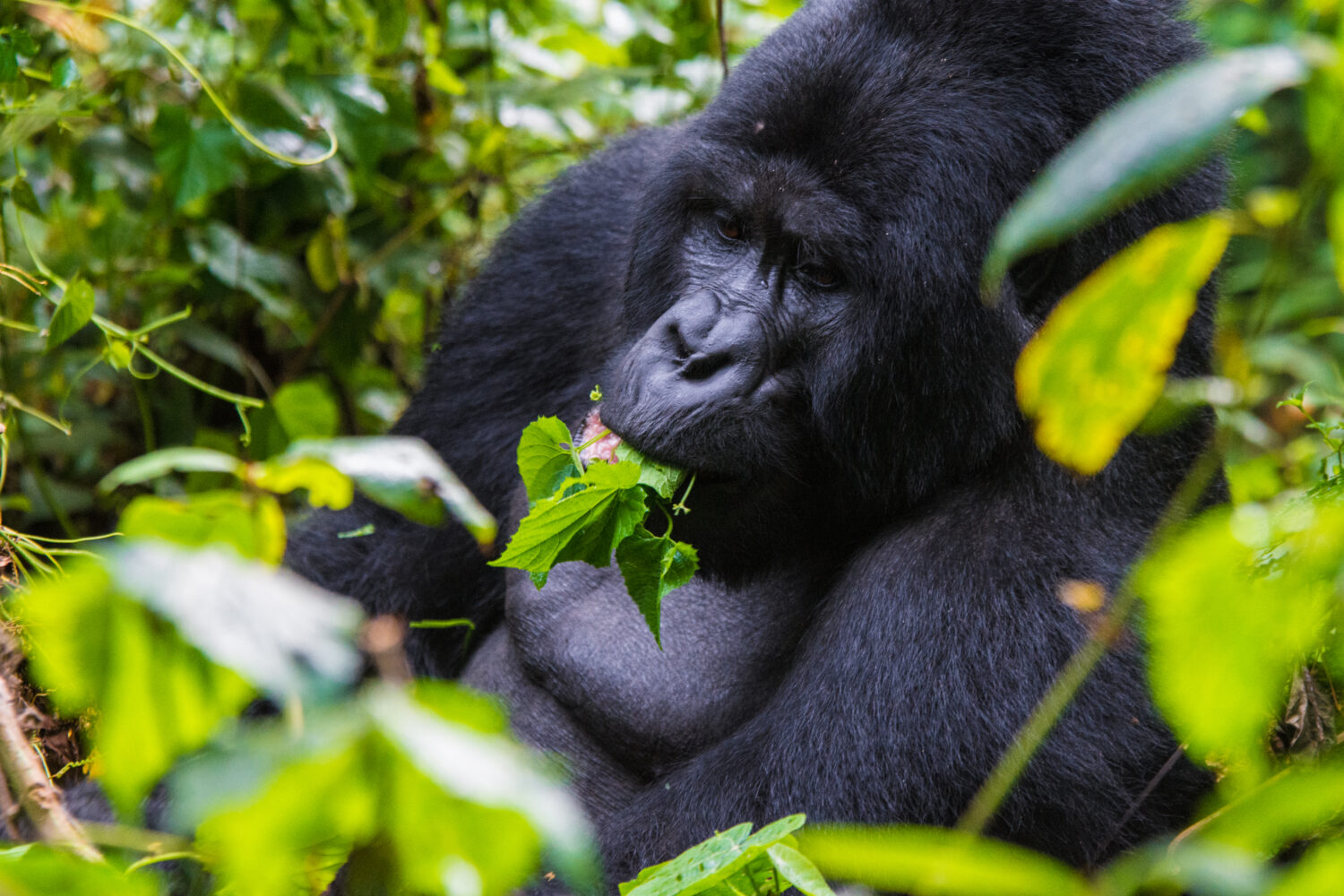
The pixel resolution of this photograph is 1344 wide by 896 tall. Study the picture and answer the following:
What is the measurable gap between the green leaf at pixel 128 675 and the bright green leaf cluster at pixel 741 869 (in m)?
0.67

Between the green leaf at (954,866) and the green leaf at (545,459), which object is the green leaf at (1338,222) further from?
the green leaf at (545,459)

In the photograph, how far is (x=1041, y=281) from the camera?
219cm

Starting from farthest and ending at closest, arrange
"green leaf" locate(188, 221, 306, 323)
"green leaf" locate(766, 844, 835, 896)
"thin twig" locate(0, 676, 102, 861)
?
"green leaf" locate(188, 221, 306, 323) < "green leaf" locate(766, 844, 835, 896) < "thin twig" locate(0, 676, 102, 861)

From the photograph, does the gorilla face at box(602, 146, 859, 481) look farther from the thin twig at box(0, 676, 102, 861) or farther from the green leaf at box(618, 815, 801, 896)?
the thin twig at box(0, 676, 102, 861)

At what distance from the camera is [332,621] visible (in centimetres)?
66

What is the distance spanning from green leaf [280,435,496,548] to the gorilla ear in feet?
4.77

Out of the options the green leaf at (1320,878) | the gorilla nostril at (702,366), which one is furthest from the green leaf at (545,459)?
the green leaf at (1320,878)

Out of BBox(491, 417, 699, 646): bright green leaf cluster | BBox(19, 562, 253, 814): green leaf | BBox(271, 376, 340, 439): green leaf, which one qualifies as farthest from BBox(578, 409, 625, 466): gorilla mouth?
BBox(19, 562, 253, 814): green leaf

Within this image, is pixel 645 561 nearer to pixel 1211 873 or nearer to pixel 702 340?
pixel 702 340

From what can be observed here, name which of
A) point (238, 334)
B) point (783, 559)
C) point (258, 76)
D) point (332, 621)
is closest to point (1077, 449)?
point (332, 621)

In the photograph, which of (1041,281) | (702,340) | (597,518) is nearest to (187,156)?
(702,340)

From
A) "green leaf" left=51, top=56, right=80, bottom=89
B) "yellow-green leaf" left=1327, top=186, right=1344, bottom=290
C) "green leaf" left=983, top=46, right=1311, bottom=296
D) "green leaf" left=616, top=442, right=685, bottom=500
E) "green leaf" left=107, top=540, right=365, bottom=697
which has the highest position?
"green leaf" left=983, top=46, right=1311, bottom=296

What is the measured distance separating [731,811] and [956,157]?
1125 millimetres

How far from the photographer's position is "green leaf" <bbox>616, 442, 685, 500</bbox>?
1971 millimetres
